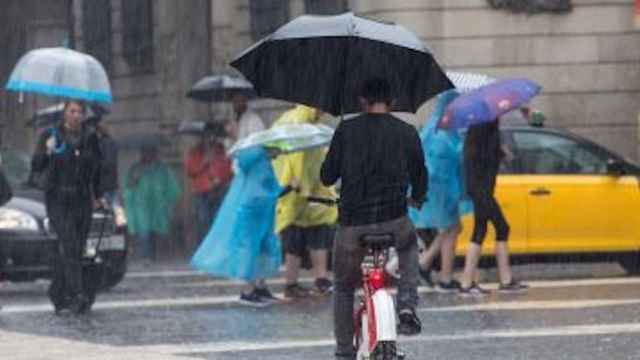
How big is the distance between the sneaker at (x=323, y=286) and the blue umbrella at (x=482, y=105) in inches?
66.2

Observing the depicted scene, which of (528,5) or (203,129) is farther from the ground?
(528,5)

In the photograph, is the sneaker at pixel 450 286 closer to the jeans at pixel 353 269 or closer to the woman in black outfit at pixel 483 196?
the woman in black outfit at pixel 483 196

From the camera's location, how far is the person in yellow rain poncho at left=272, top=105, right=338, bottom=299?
1653 cm

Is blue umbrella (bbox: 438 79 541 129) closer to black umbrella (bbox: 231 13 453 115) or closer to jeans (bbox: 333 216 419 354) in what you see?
black umbrella (bbox: 231 13 453 115)

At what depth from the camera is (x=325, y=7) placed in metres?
28.0

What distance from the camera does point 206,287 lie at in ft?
61.1

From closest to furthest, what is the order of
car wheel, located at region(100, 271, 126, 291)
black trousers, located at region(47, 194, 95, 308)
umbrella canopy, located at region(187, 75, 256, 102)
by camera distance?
1. black trousers, located at region(47, 194, 95, 308)
2. car wheel, located at region(100, 271, 126, 291)
3. umbrella canopy, located at region(187, 75, 256, 102)

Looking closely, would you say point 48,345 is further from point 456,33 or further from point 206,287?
point 456,33

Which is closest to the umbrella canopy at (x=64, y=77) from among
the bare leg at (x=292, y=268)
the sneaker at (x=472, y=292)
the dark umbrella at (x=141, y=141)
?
the bare leg at (x=292, y=268)

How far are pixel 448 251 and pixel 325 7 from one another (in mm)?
11639

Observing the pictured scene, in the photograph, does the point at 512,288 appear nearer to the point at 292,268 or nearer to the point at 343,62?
the point at 292,268

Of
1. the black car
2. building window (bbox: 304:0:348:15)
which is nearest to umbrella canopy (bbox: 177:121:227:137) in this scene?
building window (bbox: 304:0:348:15)

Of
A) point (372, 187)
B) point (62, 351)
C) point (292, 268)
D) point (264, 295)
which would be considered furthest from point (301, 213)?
point (372, 187)

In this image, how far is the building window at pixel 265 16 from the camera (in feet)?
94.1
